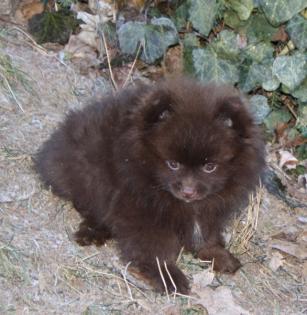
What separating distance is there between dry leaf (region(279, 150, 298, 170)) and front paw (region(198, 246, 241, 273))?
180cm

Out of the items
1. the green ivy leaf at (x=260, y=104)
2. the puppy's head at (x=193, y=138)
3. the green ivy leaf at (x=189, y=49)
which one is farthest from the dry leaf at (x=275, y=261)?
the green ivy leaf at (x=189, y=49)

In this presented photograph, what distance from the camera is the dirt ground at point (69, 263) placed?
423 centimetres

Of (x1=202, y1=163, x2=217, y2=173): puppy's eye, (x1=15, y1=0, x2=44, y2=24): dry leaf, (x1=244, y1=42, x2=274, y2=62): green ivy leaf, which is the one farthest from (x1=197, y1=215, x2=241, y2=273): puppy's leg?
(x1=15, y1=0, x2=44, y2=24): dry leaf

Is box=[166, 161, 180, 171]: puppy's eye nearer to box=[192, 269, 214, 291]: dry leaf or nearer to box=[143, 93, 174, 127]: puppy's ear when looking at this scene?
box=[143, 93, 174, 127]: puppy's ear

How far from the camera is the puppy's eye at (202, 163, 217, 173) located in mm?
4051

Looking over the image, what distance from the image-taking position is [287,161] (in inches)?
254

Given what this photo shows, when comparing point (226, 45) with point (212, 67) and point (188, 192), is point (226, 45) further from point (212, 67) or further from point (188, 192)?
point (188, 192)

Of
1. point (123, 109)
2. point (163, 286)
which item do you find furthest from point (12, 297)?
point (123, 109)

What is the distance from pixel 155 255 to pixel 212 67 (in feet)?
7.19

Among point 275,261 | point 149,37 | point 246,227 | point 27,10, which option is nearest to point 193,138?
point 246,227

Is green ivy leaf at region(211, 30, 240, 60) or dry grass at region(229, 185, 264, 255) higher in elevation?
green ivy leaf at region(211, 30, 240, 60)

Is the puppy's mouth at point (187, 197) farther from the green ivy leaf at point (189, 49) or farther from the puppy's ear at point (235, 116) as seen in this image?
the green ivy leaf at point (189, 49)

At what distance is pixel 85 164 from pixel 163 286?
853 mm

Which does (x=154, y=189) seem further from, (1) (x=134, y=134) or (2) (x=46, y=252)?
(2) (x=46, y=252)
